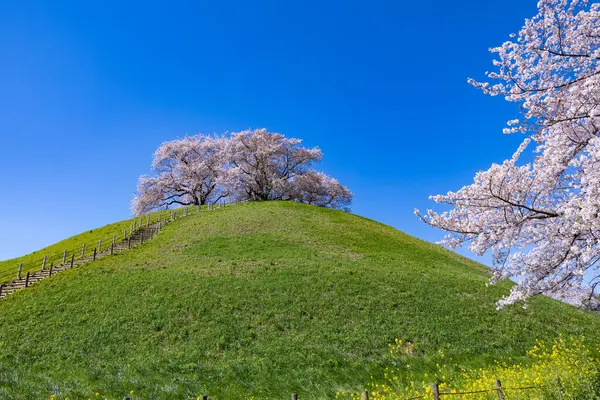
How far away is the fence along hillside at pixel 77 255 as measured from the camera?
30312mm

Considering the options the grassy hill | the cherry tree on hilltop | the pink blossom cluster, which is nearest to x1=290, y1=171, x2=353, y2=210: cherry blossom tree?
the pink blossom cluster

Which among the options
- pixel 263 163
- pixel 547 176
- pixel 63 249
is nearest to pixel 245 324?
pixel 547 176

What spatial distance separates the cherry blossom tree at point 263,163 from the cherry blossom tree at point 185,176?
3229mm

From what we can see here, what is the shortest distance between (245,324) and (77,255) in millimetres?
27461

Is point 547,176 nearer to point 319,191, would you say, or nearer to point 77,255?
point 77,255

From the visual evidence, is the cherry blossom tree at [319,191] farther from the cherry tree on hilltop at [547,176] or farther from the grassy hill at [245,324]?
the cherry tree on hilltop at [547,176]

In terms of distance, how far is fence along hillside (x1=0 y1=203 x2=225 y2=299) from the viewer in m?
30.3

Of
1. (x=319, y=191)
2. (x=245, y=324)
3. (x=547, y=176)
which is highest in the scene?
(x=319, y=191)

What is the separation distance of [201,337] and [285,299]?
629 cm

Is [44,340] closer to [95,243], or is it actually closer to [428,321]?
[428,321]

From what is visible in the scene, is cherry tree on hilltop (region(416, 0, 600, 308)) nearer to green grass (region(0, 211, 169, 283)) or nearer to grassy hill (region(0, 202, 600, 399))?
grassy hill (region(0, 202, 600, 399))

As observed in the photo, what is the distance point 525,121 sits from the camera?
32.7 ft

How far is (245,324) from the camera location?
21.0 metres

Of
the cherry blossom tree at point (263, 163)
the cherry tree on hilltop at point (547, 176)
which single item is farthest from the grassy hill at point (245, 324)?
the cherry blossom tree at point (263, 163)
